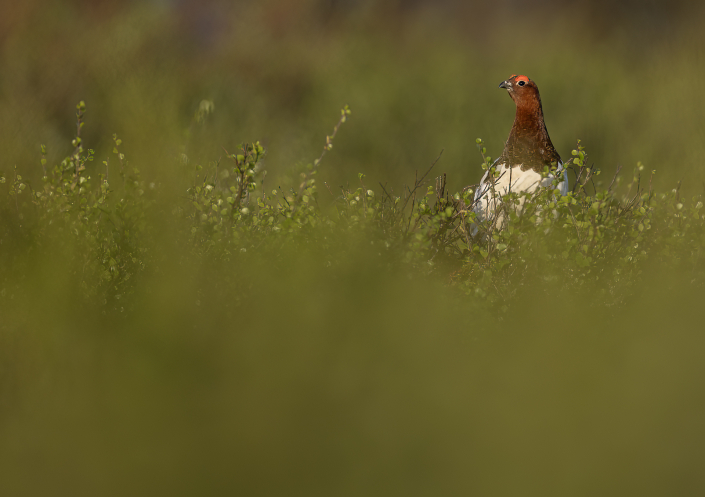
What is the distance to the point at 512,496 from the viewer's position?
657 millimetres

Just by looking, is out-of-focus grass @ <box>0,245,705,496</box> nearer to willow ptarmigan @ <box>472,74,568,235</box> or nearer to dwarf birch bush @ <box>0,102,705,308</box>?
dwarf birch bush @ <box>0,102,705,308</box>

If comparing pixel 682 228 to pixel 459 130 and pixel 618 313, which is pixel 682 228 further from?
pixel 459 130

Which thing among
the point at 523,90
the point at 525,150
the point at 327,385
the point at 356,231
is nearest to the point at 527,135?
the point at 525,150

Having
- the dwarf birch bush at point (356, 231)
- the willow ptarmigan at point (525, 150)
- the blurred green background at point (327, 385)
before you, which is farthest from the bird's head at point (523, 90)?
the blurred green background at point (327, 385)

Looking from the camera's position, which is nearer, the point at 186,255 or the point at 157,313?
the point at 157,313

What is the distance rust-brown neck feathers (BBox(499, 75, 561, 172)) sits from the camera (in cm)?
362

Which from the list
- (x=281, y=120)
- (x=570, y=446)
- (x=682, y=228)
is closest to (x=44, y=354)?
(x=570, y=446)

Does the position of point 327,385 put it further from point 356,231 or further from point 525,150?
point 525,150

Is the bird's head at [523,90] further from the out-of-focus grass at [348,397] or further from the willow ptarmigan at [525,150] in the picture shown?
the out-of-focus grass at [348,397]

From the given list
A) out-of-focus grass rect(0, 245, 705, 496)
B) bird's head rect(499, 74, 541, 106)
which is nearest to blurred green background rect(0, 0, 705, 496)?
out-of-focus grass rect(0, 245, 705, 496)

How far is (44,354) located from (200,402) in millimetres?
275

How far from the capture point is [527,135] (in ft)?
12.2

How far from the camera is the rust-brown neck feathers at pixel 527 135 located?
3.62m

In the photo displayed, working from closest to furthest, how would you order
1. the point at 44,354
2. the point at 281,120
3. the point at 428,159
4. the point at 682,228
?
the point at 44,354 → the point at 682,228 → the point at 281,120 → the point at 428,159
